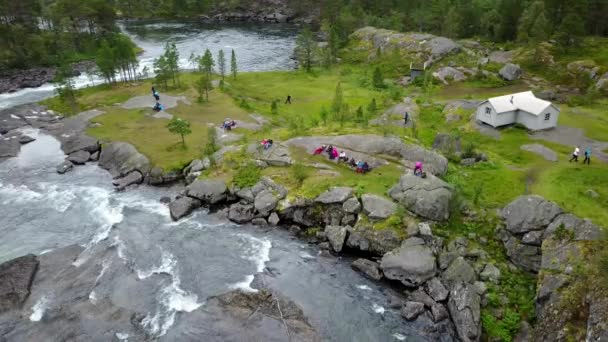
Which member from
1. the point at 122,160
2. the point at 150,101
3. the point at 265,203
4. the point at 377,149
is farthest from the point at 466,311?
the point at 150,101

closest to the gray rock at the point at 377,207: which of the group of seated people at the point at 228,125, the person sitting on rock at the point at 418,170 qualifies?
the person sitting on rock at the point at 418,170

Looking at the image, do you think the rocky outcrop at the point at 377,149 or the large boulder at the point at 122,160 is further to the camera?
the large boulder at the point at 122,160

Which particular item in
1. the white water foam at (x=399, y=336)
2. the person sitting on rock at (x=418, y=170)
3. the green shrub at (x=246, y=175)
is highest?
the person sitting on rock at (x=418, y=170)

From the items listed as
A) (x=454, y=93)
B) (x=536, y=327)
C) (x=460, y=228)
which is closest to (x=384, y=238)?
(x=460, y=228)

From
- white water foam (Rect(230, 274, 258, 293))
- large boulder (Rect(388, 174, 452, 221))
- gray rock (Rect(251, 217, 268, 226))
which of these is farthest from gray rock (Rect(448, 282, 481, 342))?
gray rock (Rect(251, 217, 268, 226))

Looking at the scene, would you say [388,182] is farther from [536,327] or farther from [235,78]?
[235,78]

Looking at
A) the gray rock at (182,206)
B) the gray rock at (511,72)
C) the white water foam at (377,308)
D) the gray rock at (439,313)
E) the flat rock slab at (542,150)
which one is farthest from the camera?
the gray rock at (511,72)

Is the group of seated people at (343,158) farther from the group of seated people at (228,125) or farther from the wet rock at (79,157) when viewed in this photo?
the wet rock at (79,157)
